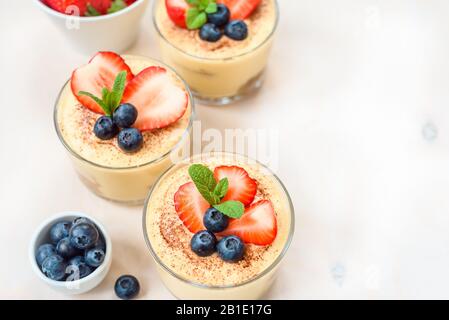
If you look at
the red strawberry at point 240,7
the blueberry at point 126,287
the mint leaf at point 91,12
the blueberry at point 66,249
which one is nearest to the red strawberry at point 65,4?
the mint leaf at point 91,12

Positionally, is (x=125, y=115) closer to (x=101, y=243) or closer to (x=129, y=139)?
(x=129, y=139)

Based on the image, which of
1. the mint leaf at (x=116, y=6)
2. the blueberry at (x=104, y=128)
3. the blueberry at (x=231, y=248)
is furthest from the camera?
the mint leaf at (x=116, y=6)

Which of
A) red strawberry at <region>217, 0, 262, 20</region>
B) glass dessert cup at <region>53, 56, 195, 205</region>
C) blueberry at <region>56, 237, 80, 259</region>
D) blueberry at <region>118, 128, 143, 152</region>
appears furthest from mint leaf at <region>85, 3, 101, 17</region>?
blueberry at <region>56, 237, 80, 259</region>

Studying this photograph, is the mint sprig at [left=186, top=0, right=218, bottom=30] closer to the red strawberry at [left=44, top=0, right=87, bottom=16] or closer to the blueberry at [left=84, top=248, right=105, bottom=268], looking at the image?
the red strawberry at [left=44, top=0, right=87, bottom=16]

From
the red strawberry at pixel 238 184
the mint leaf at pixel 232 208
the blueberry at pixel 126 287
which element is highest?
the mint leaf at pixel 232 208

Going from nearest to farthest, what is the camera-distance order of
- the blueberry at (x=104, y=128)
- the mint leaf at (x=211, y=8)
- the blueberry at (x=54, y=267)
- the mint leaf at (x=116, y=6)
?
1. the blueberry at (x=54, y=267)
2. the blueberry at (x=104, y=128)
3. the mint leaf at (x=211, y=8)
4. the mint leaf at (x=116, y=6)

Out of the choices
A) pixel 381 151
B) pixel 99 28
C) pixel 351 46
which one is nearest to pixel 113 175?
pixel 99 28

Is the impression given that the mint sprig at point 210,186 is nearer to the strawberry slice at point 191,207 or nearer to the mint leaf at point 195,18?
the strawberry slice at point 191,207
